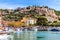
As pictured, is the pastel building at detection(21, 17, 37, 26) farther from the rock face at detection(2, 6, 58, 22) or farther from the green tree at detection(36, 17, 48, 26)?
the rock face at detection(2, 6, 58, 22)

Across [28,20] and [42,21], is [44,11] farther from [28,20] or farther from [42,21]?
[28,20]

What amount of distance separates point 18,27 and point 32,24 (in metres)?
0.42

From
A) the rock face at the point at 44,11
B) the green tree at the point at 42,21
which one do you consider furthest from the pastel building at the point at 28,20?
the rock face at the point at 44,11

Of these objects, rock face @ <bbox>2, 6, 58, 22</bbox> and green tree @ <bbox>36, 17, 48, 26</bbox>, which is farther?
green tree @ <bbox>36, 17, 48, 26</bbox>

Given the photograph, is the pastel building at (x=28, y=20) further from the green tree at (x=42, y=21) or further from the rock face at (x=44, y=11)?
the rock face at (x=44, y=11)

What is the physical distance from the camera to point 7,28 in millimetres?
6375

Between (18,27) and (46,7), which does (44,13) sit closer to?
(46,7)

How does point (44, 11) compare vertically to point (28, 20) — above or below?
above

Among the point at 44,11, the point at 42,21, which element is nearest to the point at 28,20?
the point at 42,21

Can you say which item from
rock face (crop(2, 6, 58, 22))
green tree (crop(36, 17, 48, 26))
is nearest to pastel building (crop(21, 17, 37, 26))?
green tree (crop(36, 17, 48, 26))

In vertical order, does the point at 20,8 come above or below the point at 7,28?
above

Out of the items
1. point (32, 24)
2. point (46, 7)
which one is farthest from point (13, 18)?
point (46, 7)

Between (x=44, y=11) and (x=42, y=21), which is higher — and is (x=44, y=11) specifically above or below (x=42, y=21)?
above

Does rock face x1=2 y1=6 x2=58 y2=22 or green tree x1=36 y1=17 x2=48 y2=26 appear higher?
rock face x1=2 y1=6 x2=58 y2=22
